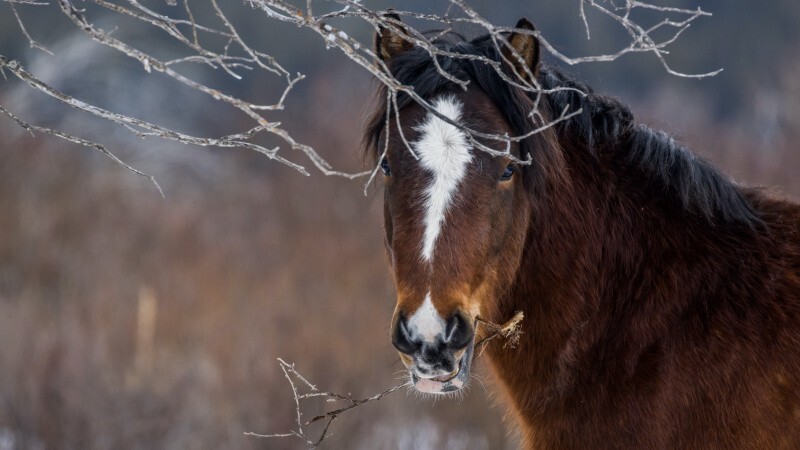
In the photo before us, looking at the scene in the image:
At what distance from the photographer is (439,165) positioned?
10.3 feet

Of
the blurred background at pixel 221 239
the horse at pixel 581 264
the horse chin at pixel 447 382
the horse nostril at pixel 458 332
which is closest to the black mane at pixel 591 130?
the horse at pixel 581 264

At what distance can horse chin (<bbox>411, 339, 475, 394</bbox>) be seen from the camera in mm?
3031

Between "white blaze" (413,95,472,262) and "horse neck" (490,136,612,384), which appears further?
"horse neck" (490,136,612,384)

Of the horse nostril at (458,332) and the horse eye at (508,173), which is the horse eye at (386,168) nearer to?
the horse eye at (508,173)

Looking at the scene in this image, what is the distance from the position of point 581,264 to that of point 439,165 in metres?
0.80

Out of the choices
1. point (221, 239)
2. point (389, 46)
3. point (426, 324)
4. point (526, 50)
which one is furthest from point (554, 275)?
point (221, 239)

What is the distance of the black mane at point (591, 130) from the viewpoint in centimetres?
337

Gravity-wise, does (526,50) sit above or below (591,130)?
above

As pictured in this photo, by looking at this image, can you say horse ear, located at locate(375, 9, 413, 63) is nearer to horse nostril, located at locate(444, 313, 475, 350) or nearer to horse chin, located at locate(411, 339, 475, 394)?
horse nostril, located at locate(444, 313, 475, 350)

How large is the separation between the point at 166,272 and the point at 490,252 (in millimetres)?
12205

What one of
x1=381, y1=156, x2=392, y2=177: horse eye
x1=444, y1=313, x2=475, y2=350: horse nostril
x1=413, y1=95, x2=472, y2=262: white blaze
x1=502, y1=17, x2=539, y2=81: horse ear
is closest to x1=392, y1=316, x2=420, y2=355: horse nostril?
x1=444, y1=313, x2=475, y2=350: horse nostril

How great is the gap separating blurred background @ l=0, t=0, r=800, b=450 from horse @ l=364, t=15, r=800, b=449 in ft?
1.63

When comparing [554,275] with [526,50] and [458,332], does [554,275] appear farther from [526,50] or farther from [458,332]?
[526,50]

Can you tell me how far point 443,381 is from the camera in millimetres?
A: 3027
